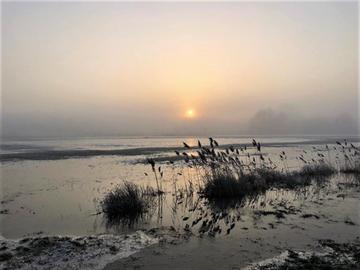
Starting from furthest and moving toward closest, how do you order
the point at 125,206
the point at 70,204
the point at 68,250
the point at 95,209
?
the point at 70,204, the point at 95,209, the point at 125,206, the point at 68,250

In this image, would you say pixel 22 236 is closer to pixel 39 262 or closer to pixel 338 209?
pixel 39 262

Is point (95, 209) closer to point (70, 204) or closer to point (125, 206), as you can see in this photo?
point (125, 206)

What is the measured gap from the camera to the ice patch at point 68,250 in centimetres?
663

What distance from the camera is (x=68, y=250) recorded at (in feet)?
24.1

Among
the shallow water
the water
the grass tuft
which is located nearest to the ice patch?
the water

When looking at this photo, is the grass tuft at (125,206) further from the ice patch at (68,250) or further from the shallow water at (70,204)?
the ice patch at (68,250)

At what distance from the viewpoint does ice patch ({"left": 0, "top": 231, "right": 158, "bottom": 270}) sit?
21.8ft

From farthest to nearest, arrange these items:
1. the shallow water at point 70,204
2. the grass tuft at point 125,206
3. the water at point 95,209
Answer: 1. the grass tuft at point 125,206
2. the shallow water at point 70,204
3. the water at point 95,209

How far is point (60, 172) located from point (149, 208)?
461 inches

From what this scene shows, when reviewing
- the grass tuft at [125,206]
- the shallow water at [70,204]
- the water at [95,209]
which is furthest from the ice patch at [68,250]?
the grass tuft at [125,206]

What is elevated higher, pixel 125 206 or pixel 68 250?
pixel 125 206

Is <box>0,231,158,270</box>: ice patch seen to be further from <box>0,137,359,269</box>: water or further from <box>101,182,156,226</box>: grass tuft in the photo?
<box>101,182,156,226</box>: grass tuft

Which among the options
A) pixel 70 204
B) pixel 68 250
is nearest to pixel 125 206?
pixel 70 204

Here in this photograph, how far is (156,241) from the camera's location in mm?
8133
